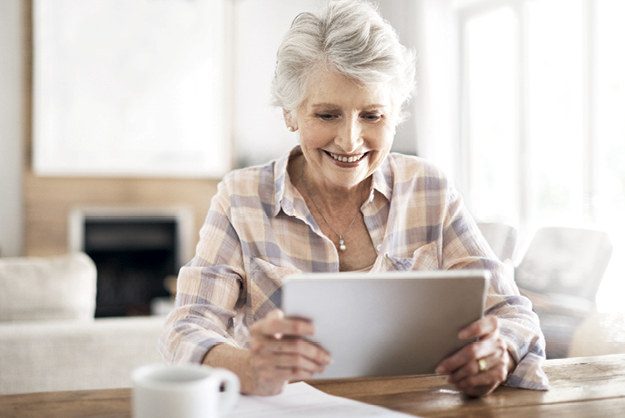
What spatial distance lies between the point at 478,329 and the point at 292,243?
48 cm

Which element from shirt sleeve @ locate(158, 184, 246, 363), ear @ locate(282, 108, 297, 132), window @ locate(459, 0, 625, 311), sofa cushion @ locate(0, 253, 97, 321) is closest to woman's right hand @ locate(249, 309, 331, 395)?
shirt sleeve @ locate(158, 184, 246, 363)

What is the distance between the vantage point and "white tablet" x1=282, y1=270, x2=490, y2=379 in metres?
0.69

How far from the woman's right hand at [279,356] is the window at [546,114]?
2602 mm

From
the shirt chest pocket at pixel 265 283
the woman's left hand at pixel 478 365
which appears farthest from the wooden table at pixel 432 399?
the shirt chest pocket at pixel 265 283

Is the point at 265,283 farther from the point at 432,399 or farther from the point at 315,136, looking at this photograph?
the point at 432,399

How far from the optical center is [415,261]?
1.15 meters

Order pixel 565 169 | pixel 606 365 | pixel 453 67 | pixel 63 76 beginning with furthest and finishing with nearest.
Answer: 1. pixel 63 76
2. pixel 453 67
3. pixel 565 169
4. pixel 606 365

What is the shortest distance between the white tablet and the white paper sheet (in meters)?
0.04

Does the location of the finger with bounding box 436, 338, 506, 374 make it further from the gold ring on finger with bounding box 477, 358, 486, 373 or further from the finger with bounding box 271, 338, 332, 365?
the finger with bounding box 271, 338, 332, 365

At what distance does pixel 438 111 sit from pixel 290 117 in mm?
2948

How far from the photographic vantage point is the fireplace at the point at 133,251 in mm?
4527

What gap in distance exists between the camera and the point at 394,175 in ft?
4.02

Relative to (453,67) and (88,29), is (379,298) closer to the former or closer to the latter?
(453,67)

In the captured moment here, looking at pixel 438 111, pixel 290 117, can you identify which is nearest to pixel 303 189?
pixel 290 117
